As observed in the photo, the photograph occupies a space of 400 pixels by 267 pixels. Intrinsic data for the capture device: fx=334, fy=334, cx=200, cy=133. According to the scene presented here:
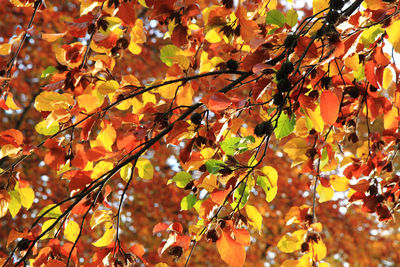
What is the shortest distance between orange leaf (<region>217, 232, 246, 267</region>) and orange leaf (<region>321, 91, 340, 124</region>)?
500 millimetres

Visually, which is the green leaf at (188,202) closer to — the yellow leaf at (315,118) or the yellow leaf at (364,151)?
the yellow leaf at (315,118)

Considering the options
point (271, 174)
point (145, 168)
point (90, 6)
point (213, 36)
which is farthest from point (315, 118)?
point (90, 6)

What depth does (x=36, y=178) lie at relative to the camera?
584cm

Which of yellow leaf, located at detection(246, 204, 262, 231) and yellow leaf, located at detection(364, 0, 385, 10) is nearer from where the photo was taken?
yellow leaf, located at detection(364, 0, 385, 10)

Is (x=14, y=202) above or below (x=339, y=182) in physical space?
above

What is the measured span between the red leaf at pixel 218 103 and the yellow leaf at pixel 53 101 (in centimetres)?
64

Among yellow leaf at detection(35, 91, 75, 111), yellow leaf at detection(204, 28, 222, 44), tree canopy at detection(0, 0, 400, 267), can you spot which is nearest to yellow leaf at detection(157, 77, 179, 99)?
tree canopy at detection(0, 0, 400, 267)

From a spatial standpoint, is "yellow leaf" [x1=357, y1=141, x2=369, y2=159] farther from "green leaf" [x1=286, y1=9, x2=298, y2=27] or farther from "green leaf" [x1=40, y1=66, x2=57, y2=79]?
"green leaf" [x1=40, y1=66, x2=57, y2=79]

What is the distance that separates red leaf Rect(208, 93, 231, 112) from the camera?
1048 millimetres

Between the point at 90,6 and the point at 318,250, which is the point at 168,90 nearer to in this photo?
the point at 90,6

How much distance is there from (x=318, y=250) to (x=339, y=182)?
0.40 meters

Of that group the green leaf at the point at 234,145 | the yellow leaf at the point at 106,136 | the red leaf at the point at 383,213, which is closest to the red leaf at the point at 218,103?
the green leaf at the point at 234,145

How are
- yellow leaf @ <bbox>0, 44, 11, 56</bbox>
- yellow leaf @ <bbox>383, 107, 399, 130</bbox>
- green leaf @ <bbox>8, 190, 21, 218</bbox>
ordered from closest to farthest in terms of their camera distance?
green leaf @ <bbox>8, 190, 21, 218</bbox> < yellow leaf @ <bbox>0, 44, 11, 56</bbox> < yellow leaf @ <bbox>383, 107, 399, 130</bbox>

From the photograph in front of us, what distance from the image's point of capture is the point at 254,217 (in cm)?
131
